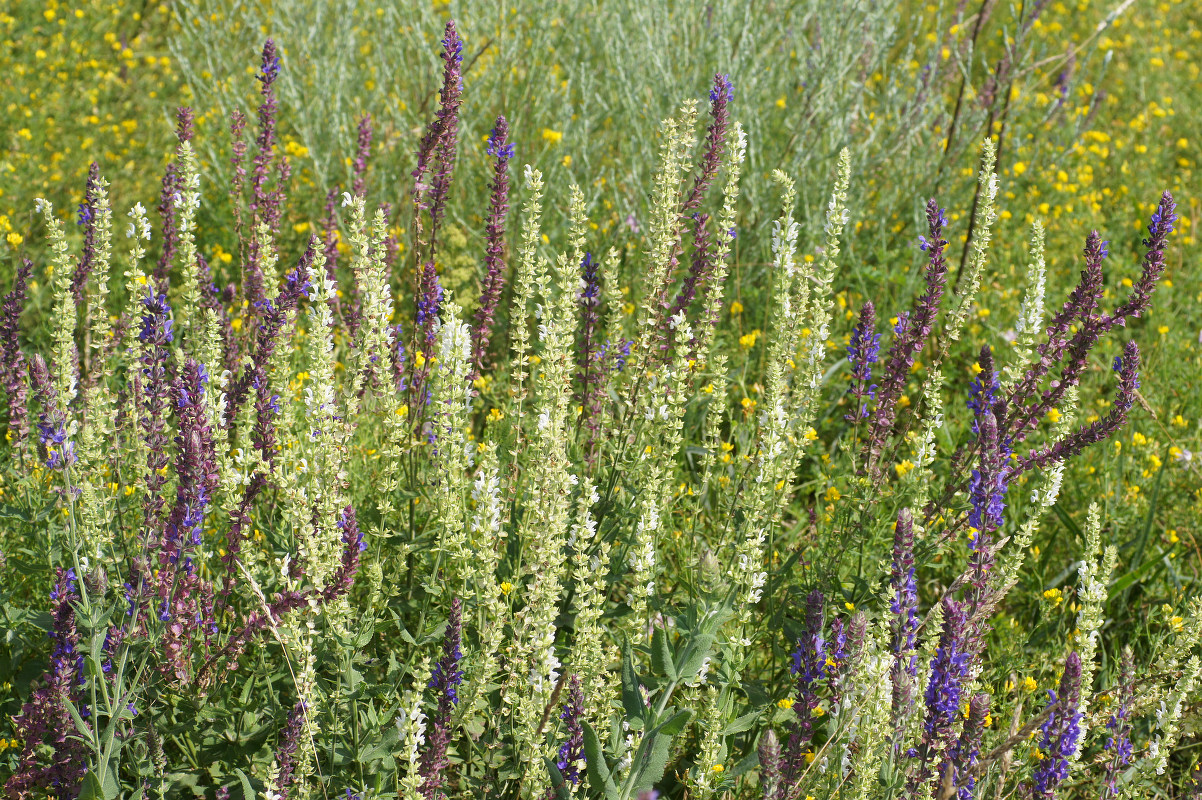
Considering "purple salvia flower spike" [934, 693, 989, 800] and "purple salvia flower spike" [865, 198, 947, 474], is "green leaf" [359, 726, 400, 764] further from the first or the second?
"purple salvia flower spike" [865, 198, 947, 474]

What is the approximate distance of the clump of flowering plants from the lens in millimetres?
2189

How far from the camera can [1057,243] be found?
223 inches

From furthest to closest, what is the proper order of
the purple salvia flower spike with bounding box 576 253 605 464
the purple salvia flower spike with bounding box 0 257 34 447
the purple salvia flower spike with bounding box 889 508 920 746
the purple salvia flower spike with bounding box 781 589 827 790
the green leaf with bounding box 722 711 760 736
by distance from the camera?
the purple salvia flower spike with bounding box 576 253 605 464 → the purple salvia flower spike with bounding box 0 257 34 447 → the green leaf with bounding box 722 711 760 736 → the purple salvia flower spike with bounding box 781 589 827 790 → the purple salvia flower spike with bounding box 889 508 920 746

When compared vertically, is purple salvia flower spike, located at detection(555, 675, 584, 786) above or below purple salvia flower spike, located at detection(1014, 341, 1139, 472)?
below

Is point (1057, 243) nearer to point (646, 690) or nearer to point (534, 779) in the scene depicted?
point (646, 690)

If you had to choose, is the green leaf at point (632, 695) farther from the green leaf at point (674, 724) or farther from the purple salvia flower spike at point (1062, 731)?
the purple salvia flower spike at point (1062, 731)

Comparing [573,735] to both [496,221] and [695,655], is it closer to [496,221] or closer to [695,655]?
[695,655]

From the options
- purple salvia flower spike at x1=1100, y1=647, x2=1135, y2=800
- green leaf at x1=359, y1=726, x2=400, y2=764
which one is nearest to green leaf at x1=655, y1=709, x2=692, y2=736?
green leaf at x1=359, y1=726, x2=400, y2=764

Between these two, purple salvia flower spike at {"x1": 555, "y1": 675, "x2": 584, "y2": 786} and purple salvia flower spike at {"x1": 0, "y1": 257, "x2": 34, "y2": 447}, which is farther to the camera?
purple salvia flower spike at {"x1": 0, "y1": 257, "x2": 34, "y2": 447}

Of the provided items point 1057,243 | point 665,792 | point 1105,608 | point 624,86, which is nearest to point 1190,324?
point 1057,243

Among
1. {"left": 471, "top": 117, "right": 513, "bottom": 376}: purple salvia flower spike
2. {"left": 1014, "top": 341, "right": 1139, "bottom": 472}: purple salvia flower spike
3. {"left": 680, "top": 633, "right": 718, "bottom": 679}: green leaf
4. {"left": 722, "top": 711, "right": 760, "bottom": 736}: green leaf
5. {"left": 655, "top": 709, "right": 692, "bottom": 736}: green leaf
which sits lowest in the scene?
{"left": 722, "top": 711, "right": 760, "bottom": 736}: green leaf

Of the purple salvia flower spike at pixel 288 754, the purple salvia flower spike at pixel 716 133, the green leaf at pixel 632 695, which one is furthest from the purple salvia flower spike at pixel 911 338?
the purple salvia flower spike at pixel 288 754

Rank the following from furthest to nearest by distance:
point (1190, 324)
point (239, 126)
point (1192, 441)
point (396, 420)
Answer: point (1190, 324)
point (1192, 441)
point (239, 126)
point (396, 420)

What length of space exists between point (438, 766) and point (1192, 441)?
364cm
